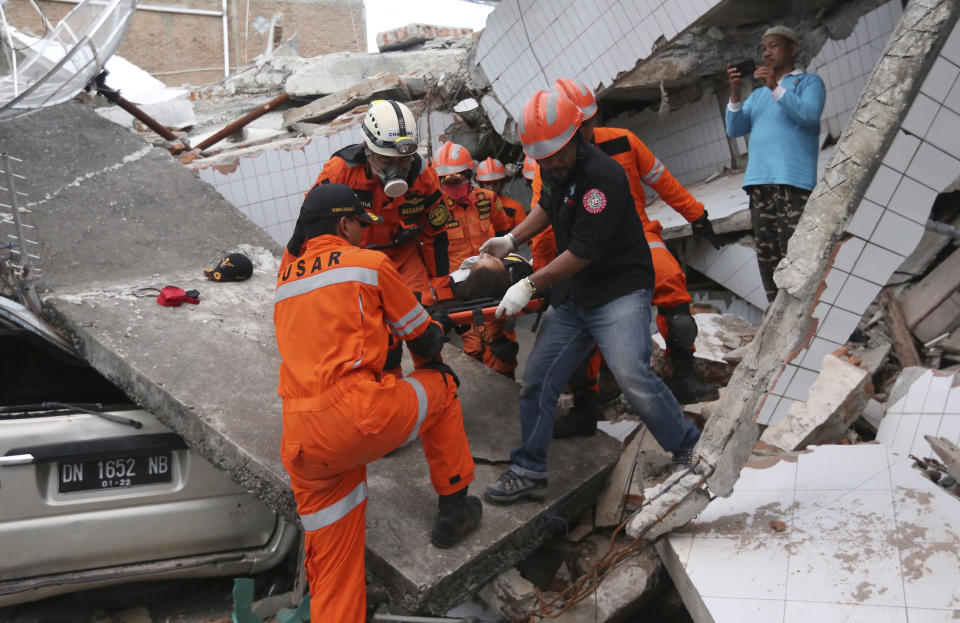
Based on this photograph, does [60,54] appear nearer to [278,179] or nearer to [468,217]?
[278,179]

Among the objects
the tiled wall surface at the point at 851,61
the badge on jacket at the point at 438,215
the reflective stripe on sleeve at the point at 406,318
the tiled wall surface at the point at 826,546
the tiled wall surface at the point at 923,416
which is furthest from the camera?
the tiled wall surface at the point at 851,61

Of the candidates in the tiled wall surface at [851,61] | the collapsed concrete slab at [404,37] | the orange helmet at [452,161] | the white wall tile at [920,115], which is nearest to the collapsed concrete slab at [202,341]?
the orange helmet at [452,161]

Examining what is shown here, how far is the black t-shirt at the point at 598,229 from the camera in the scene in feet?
9.60

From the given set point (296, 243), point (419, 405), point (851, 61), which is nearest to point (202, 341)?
point (296, 243)

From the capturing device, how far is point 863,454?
3.00 metres

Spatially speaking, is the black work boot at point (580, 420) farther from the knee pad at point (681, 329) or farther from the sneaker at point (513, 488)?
the knee pad at point (681, 329)

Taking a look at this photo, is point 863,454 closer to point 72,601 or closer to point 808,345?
point 808,345

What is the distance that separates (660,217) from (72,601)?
200 inches

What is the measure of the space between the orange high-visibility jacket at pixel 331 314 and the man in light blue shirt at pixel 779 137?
8.44ft

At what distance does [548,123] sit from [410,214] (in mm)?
1411

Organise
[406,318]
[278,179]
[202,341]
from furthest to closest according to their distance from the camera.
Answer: [278,179]
[202,341]
[406,318]

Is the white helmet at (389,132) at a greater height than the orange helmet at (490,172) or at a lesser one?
greater

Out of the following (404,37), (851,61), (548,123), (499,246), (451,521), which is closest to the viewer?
(451,521)

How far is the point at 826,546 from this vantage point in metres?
2.50
